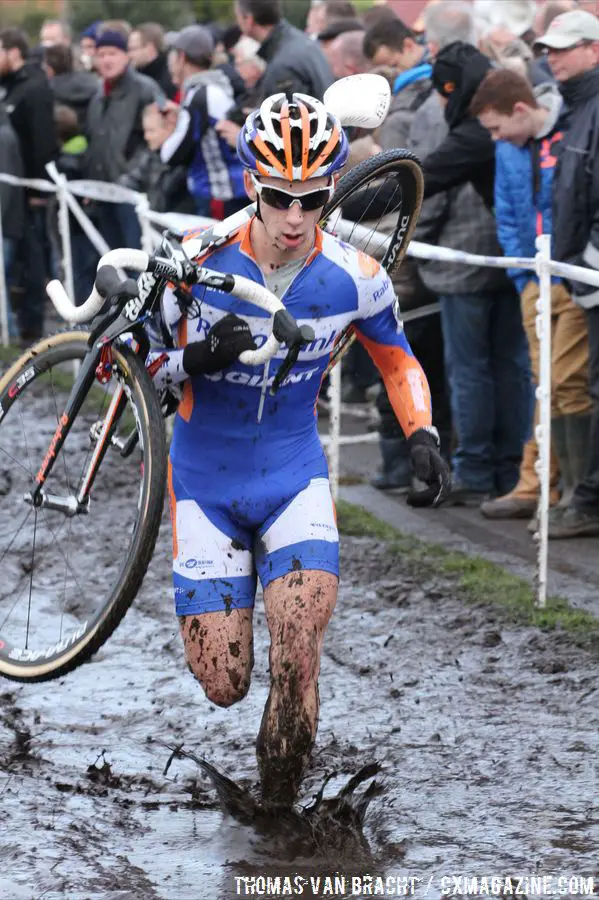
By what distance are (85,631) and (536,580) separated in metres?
3.13

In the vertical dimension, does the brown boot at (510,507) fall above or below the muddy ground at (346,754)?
above

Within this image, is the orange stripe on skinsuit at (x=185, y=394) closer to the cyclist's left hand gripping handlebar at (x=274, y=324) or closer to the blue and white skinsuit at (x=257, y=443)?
the blue and white skinsuit at (x=257, y=443)

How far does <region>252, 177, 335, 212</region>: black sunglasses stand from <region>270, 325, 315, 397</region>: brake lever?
0.40 meters

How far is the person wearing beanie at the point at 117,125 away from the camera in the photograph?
13.0 meters

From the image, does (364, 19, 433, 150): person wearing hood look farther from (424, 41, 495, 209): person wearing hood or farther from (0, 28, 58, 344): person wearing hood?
(0, 28, 58, 344): person wearing hood

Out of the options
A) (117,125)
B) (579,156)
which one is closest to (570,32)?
(579,156)

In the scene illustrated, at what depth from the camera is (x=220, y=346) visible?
493cm

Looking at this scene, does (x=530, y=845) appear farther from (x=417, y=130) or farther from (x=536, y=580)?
(x=417, y=130)

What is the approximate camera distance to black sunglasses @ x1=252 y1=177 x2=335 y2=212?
192 inches

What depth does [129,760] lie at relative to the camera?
6008 mm

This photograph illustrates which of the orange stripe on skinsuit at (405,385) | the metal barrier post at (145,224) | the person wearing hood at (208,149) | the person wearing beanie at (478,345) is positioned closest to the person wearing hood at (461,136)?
the person wearing beanie at (478,345)

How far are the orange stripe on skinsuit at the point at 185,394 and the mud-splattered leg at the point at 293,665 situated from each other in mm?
611

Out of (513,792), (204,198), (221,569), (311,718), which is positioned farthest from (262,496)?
(204,198)

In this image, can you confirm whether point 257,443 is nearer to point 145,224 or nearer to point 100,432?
point 100,432
